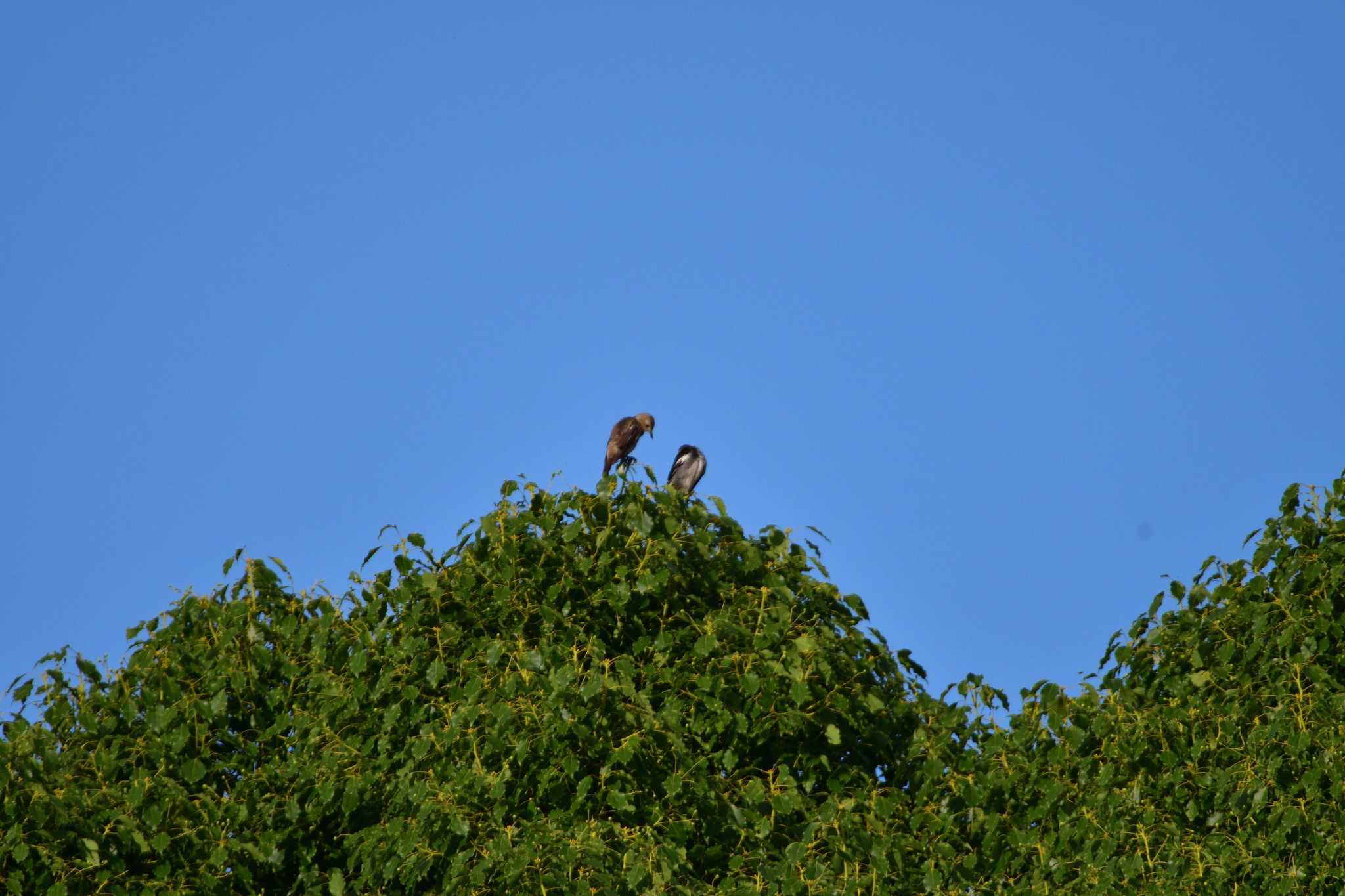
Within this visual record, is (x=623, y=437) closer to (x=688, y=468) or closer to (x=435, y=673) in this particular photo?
(x=688, y=468)

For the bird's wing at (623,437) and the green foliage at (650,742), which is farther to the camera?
the bird's wing at (623,437)

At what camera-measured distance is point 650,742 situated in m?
10.6

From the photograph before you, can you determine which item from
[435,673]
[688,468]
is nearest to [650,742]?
[435,673]

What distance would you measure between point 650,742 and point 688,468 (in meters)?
6.70

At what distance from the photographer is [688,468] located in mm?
17109

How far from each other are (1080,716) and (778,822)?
7.64 ft

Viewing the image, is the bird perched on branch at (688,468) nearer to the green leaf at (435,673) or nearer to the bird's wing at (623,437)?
the bird's wing at (623,437)

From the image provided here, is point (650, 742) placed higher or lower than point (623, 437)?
lower

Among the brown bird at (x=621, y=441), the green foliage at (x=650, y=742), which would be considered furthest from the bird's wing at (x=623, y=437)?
the green foliage at (x=650, y=742)

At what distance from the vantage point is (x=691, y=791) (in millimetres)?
10719

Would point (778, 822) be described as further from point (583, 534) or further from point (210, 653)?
point (210, 653)

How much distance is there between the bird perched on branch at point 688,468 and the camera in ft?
55.9

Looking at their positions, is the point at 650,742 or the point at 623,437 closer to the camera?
the point at 650,742

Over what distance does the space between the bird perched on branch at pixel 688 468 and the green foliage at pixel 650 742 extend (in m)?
4.85
